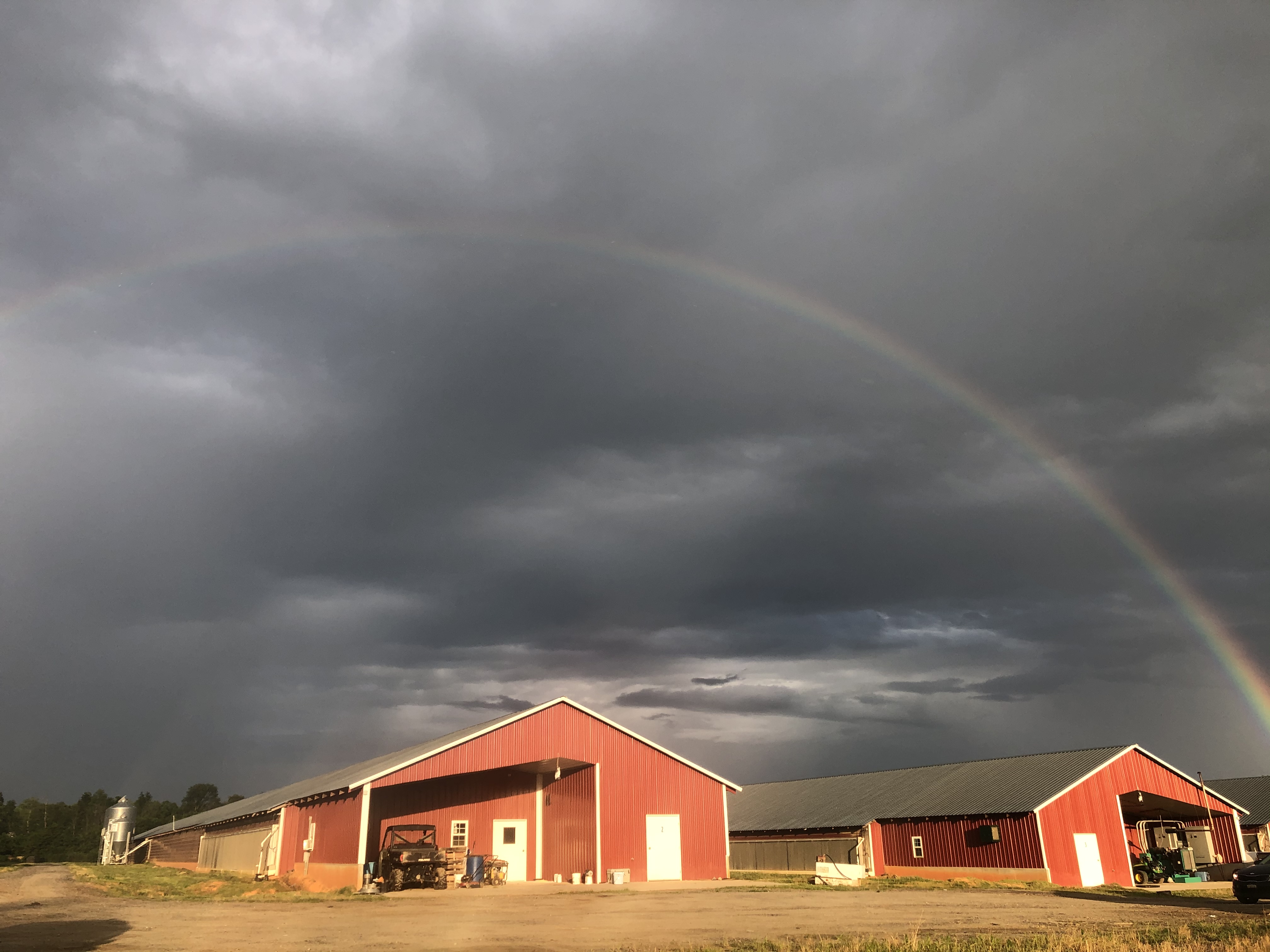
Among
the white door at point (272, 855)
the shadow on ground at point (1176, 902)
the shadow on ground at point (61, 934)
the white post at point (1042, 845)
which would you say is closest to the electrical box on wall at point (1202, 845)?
the white post at point (1042, 845)

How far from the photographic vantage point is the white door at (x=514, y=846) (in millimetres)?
38906

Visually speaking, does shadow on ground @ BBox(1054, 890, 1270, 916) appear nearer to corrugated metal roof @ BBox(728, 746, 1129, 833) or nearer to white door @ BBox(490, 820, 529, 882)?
corrugated metal roof @ BBox(728, 746, 1129, 833)

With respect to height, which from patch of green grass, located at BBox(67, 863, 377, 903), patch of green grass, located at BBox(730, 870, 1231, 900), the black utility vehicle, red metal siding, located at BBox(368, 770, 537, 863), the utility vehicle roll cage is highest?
red metal siding, located at BBox(368, 770, 537, 863)

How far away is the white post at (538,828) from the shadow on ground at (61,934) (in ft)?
67.4

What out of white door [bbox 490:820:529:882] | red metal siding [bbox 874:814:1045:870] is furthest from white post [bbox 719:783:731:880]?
red metal siding [bbox 874:814:1045:870]

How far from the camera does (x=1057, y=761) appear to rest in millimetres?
45375

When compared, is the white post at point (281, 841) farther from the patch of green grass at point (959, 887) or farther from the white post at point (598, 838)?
the patch of green grass at point (959, 887)

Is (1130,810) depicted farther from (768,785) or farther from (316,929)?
(316,929)

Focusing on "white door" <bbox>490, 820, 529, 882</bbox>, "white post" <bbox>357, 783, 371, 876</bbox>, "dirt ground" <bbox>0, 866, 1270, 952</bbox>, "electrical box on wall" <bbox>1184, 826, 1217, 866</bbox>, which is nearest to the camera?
"dirt ground" <bbox>0, 866, 1270, 952</bbox>

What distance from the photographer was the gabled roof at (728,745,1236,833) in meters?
41.7

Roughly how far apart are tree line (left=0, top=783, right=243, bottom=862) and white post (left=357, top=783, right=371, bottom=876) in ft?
244

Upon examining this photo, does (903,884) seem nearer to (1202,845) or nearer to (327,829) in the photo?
(1202,845)

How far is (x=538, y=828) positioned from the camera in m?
40.0

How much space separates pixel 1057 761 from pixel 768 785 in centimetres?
2488
